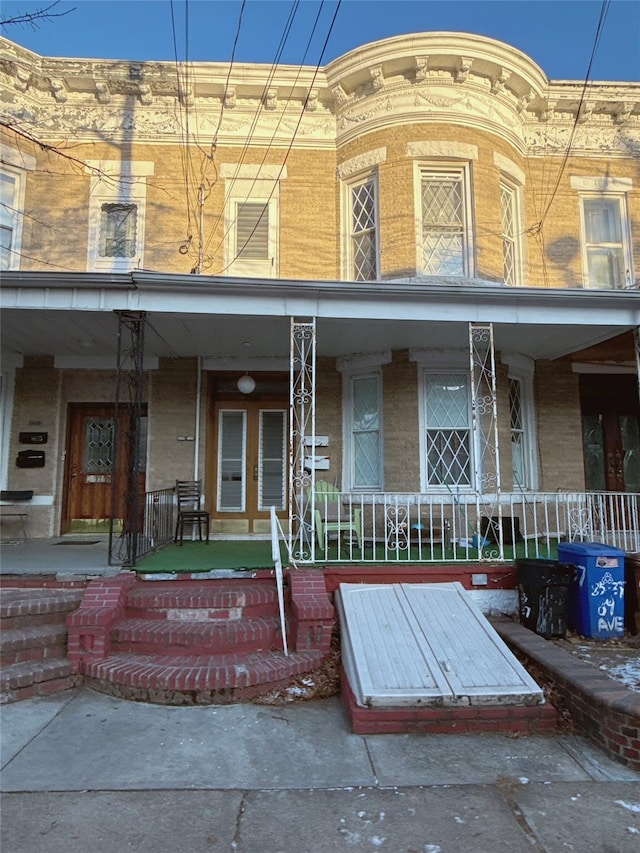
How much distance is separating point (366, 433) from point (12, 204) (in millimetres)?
6983

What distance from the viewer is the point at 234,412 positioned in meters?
9.25

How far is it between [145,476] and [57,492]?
1.36 metres

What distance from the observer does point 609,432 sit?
32.5ft

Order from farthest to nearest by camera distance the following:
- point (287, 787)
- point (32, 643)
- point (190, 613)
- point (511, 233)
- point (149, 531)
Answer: point (511, 233), point (149, 531), point (190, 613), point (32, 643), point (287, 787)

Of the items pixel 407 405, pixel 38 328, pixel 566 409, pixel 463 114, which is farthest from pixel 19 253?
pixel 566 409

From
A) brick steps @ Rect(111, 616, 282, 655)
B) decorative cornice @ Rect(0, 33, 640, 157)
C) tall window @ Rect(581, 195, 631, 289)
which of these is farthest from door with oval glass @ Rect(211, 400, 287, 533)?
tall window @ Rect(581, 195, 631, 289)

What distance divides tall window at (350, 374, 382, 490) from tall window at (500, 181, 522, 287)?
9.84ft

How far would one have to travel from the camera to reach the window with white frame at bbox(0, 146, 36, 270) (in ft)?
29.7

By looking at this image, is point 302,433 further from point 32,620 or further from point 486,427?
point 486,427

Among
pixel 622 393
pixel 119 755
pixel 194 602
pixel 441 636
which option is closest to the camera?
pixel 119 755

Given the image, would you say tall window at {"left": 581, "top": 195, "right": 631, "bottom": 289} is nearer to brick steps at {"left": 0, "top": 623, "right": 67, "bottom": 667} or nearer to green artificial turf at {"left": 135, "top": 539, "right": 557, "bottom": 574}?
green artificial turf at {"left": 135, "top": 539, "right": 557, "bottom": 574}

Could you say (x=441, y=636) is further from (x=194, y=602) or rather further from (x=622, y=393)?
(x=622, y=393)

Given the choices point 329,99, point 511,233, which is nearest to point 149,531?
point 511,233

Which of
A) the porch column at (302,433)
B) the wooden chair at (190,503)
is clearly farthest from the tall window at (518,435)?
the wooden chair at (190,503)
